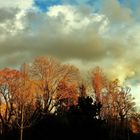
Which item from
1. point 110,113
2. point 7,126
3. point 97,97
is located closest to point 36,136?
point 7,126

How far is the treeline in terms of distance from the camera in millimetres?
49875

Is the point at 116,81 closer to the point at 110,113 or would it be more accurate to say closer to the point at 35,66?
the point at 110,113

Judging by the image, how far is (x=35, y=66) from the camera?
66.6 m

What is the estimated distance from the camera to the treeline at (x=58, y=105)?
164ft

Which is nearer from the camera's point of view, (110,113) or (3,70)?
(3,70)

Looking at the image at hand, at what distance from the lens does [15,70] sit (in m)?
64.2

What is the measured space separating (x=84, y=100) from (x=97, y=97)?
19108 millimetres

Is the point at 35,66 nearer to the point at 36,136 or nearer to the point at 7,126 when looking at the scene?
the point at 7,126

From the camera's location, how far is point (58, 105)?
66.8 meters

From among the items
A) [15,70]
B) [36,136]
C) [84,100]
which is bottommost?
[36,136]

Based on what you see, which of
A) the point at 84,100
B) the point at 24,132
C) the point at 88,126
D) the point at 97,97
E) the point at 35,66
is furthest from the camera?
the point at 97,97

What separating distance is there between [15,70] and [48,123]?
16.1 metres

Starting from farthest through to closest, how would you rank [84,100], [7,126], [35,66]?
[35,66]
[7,126]
[84,100]

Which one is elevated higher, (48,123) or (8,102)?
(8,102)
